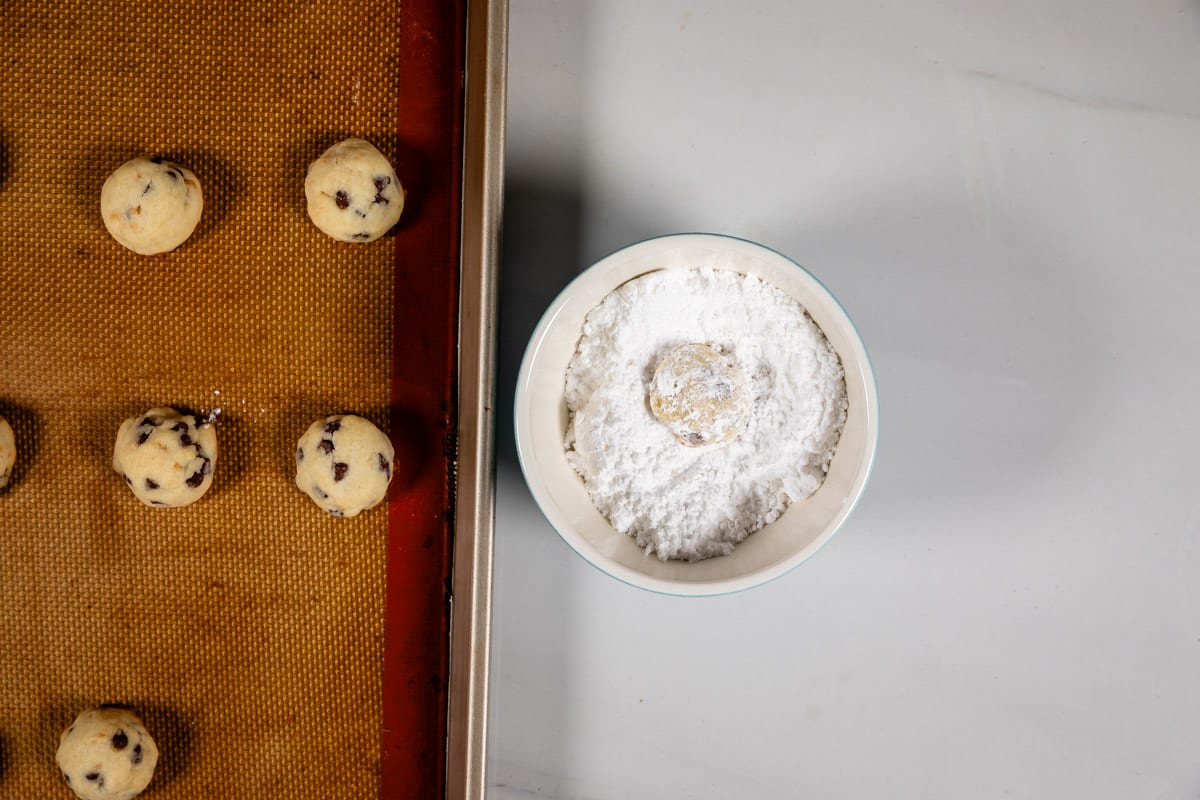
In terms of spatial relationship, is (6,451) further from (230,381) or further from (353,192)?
(353,192)

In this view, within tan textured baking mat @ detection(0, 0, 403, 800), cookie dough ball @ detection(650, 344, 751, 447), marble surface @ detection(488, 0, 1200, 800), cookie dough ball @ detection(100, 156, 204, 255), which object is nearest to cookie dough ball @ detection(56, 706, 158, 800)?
tan textured baking mat @ detection(0, 0, 403, 800)

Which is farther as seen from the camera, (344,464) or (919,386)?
(919,386)

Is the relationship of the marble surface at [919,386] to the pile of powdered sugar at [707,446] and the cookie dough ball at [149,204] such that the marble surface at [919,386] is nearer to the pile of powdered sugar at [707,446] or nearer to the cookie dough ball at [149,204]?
the pile of powdered sugar at [707,446]

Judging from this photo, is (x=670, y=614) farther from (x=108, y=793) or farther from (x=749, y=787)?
(x=108, y=793)

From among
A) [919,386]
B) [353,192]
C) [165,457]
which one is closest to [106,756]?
[165,457]

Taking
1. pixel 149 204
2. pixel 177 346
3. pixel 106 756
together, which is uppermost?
pixel 149 204

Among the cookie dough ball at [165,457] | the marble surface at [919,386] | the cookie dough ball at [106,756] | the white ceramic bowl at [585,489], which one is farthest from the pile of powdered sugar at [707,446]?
the cookie dough ball at [106,756]
